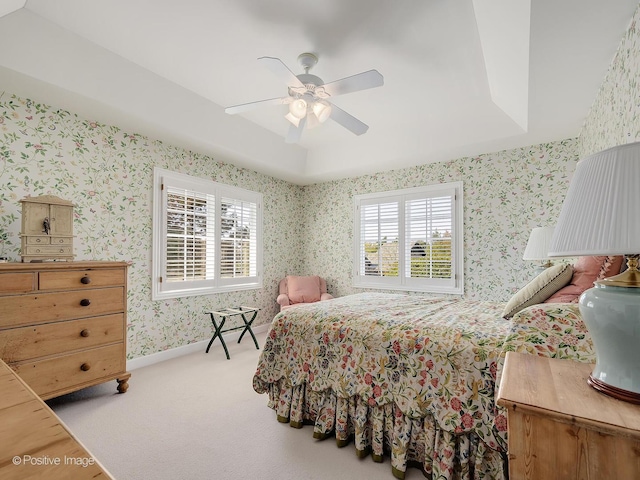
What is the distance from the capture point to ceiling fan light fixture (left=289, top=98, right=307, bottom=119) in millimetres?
2564

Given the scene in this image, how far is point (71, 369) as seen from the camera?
2.33 m

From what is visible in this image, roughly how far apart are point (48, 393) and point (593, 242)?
3.09 metres

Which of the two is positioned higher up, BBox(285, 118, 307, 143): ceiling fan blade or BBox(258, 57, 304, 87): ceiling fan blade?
BBox(258, 57, 304, 87): ceiling fan blade

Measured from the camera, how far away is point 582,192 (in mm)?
874

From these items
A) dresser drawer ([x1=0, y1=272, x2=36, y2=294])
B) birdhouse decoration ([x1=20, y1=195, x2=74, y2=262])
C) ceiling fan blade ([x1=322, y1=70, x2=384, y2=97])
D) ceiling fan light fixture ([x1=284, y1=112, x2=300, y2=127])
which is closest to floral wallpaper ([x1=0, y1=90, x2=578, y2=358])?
birdhouse decoration ([x1=20, y1=195, x2=74, y2=262])

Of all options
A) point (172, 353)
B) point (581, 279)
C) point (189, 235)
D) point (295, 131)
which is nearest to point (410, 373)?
point (581, 279)

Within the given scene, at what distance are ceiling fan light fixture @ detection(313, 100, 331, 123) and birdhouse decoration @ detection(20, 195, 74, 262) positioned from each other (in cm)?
205

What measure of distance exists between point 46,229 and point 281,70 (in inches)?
80.5

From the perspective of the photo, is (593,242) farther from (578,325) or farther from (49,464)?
(49,464)

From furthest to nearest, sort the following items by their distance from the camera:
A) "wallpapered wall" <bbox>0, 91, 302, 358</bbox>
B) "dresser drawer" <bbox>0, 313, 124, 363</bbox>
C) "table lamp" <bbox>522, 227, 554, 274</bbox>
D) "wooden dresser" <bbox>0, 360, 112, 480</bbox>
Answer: "table lamp" <bbox>522, 227, 554, 274</bbox> < "wallpapered wall" <bbox>0, 91, 302, 358</bbox> < "dresser drawer" <bbox>0, 313, 124, 363</bbox> < "wooden dresser" <bbox>0, 360, 112, 480</bbox>

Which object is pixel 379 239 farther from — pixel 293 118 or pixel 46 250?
pixel 46 250

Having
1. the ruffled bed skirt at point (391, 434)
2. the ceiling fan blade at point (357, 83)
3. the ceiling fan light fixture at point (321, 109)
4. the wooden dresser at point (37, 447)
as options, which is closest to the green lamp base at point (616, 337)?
the ruffled bed skirt at point (391, 434)

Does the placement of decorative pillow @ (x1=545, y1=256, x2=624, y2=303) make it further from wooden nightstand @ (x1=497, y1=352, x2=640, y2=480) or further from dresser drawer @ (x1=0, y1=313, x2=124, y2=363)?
dresser drawer @ (x1=0, y1=313, x2=124, y2=363)

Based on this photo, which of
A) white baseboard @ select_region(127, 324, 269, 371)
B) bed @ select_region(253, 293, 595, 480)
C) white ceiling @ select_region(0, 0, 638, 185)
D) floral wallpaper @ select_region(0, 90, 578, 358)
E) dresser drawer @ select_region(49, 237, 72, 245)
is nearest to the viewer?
bed @ select_region(253, 293, 595, 480)
